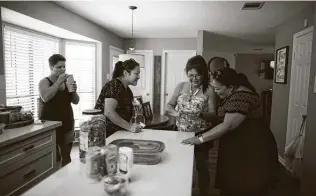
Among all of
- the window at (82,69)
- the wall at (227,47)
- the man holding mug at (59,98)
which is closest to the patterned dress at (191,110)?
the man holding mug at (59,98)

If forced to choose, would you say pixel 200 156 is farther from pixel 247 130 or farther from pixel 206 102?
pixel 247 130

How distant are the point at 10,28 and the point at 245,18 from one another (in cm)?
354

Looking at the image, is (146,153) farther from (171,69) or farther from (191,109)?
(171,69)

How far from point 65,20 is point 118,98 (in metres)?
2.32

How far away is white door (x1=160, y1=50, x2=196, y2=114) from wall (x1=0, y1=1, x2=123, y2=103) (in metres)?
1.44

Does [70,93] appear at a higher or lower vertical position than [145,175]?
higher

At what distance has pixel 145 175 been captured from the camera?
108 centimetres

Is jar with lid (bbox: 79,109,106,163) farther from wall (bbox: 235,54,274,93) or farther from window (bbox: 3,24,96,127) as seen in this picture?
wall (bbox: 235,54,274,93)

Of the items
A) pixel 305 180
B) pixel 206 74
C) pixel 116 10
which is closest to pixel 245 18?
pixel 116 10

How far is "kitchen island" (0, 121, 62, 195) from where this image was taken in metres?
1.63

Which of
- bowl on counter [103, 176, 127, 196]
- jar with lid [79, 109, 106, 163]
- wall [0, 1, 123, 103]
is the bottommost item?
bowl on counter [103, 176, 127, 196]

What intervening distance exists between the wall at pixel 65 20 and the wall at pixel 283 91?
336cm

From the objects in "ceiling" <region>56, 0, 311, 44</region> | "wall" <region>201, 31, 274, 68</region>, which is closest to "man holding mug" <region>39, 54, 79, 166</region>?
"ceiling" <region>56, 0, 311, 44</region>

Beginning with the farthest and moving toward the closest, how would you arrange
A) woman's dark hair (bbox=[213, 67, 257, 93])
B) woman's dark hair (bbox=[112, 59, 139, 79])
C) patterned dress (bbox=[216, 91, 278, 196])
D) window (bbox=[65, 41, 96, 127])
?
window (bbox=[65, 41, 96, 127]) → woman's dark hair (bbox=[112, 59, 139, 79]) → woman's dark hair (bbox=[213, 67, 257, 93]) → patterned dress (bbox=[216, 91, 278, 196])
